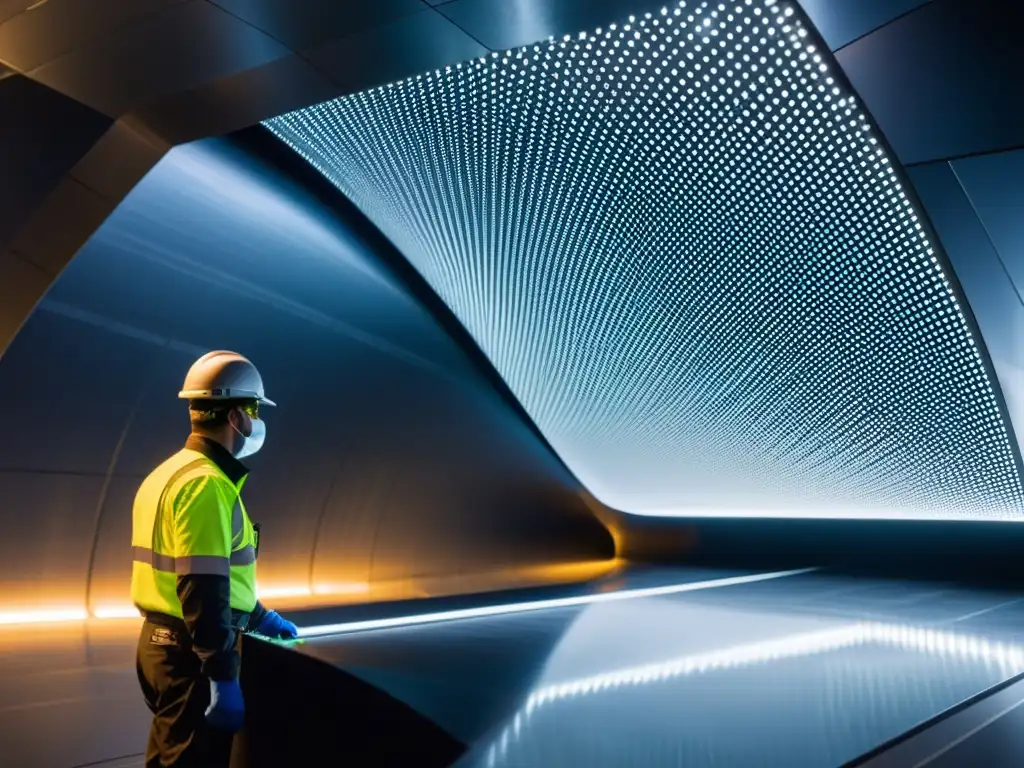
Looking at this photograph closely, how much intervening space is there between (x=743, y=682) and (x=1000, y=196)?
14.1 ft

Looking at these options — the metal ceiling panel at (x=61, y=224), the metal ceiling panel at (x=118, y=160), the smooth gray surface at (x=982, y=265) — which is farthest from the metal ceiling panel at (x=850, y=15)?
the metal ceiling panel at (x=61, y=224)

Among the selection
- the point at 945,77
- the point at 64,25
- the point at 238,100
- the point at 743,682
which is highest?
the point at 945,77

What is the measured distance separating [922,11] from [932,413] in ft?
18.0

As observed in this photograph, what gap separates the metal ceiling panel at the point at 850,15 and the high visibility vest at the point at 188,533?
4178mm

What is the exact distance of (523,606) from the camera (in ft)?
24.3

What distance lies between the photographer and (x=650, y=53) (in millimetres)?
6562

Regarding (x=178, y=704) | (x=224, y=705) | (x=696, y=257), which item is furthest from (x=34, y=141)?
(x=696, y=257)

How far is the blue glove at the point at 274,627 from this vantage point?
3273 millimetres

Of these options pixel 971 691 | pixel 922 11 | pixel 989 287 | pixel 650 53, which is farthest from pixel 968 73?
pixel 971 691

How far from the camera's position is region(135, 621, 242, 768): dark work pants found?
2.83 metres

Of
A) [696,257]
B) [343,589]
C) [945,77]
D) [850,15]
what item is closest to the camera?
[850,15]

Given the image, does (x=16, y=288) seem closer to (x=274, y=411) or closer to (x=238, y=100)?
(x=238, y=100)

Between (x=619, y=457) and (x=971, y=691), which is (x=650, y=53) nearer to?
(x=971, y=691)

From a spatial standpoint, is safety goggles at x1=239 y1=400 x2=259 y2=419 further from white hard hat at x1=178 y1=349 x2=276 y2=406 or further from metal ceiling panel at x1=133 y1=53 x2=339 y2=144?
metal ceiling panel at x1=133 y1=53 x2=339 y2=144
